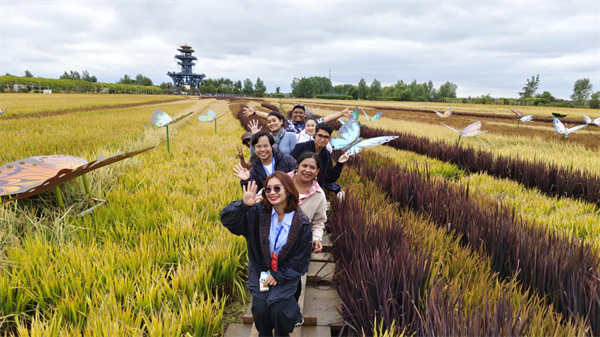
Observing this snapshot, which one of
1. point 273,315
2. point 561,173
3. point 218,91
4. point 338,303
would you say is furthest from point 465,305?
point 218,91

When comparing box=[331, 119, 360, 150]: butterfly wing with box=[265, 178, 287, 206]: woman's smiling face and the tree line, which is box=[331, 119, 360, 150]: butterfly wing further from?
the tree line

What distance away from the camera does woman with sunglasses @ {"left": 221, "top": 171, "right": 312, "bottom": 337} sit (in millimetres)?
1689

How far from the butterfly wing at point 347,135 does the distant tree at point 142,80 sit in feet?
465

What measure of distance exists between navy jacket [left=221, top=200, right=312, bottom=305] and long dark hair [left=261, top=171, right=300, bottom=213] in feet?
0.15

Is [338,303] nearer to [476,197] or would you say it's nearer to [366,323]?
[366,323]

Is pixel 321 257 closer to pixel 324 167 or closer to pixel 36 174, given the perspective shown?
pixel 324 167

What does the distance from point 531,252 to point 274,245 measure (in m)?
1.87

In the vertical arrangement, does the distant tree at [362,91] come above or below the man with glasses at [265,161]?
above

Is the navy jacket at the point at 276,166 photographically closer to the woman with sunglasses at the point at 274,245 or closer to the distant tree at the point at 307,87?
the woman with sunglasses at the point at 274,245

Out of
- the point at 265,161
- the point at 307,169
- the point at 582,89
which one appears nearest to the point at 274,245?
the point at 307,169

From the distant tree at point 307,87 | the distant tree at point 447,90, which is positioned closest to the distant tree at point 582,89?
the distant tree at point 447,90

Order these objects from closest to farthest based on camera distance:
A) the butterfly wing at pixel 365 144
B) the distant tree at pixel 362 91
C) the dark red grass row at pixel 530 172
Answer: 1. the butterfly wing at pixel 365 144
2. the dark red grass row at pixel 530 172
3. the distant tree at pixel 362 91

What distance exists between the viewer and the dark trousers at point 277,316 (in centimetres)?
166

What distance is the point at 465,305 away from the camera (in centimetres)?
154
